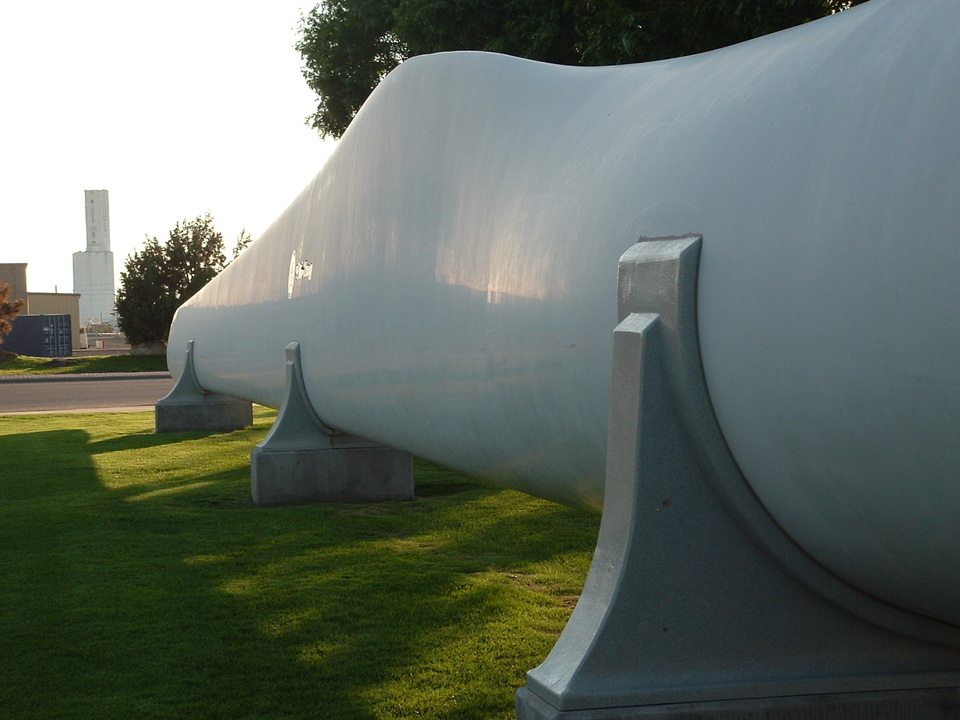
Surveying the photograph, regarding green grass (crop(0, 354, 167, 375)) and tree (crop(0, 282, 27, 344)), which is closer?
green grass (crop(0, 354, 167, 375))

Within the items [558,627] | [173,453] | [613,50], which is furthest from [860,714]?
[173,453]

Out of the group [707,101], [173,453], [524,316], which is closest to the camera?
[707,101]

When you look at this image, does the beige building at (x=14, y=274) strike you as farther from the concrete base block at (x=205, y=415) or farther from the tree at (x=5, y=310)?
the concrete base block at (x=205, y=415)

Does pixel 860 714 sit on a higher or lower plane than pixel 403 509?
higher

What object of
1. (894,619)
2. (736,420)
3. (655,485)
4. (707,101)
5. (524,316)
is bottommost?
(894,619)

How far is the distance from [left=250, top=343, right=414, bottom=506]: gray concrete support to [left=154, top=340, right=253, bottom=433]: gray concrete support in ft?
20.9

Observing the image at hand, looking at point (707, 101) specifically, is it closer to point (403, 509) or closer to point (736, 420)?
point (736, 420)

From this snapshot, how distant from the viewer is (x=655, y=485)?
2111mm

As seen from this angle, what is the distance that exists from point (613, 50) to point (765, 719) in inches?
335

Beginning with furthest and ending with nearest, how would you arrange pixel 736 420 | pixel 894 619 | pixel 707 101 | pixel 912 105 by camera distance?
1. pixel 707 101
2. pixel 894 619
3. pixel 736 420
4. pixel 912 105

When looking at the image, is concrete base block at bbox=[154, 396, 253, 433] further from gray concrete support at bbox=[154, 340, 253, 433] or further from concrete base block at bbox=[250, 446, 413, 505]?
concrete base block at bbox=[250, 446, 413, 505]

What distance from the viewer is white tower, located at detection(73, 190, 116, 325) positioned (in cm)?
17350

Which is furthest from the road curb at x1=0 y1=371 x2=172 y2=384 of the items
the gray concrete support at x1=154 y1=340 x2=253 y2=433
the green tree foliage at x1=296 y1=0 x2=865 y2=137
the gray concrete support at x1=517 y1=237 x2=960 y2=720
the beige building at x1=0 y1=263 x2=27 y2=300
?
the beige building at x1=0 y1=263 x2=27 y2=300

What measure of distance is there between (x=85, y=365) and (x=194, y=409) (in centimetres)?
2277
